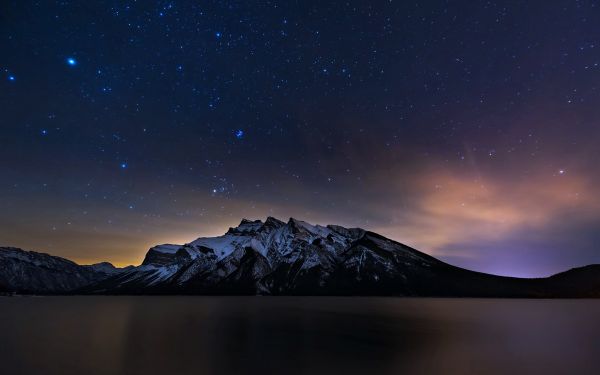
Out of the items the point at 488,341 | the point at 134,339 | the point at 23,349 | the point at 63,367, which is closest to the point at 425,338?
the point at 488,341

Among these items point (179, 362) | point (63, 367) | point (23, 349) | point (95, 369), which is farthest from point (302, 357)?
point (23, 349)

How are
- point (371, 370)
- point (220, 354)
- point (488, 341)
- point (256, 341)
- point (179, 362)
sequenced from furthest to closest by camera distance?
point (488, 341) < point (256, 341) < point (220, 354) < point (179, 362) < point (371, 370)

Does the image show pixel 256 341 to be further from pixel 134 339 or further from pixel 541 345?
pixel 541 345

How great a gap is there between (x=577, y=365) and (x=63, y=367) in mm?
50195

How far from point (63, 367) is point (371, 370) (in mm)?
27697

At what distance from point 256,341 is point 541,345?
136 ft

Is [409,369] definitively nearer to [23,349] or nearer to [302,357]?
[302,357]

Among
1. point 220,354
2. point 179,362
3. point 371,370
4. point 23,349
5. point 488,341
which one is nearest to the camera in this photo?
point 371,370

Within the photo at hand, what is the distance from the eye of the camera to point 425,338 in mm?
57000

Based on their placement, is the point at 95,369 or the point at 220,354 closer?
the point at 95,369

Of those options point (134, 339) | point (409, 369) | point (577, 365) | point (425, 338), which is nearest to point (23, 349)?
point (134, 339)

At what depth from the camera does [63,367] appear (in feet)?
109

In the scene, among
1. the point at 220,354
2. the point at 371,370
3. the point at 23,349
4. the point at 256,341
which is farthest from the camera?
the point at 256,341

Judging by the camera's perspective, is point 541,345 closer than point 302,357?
No
